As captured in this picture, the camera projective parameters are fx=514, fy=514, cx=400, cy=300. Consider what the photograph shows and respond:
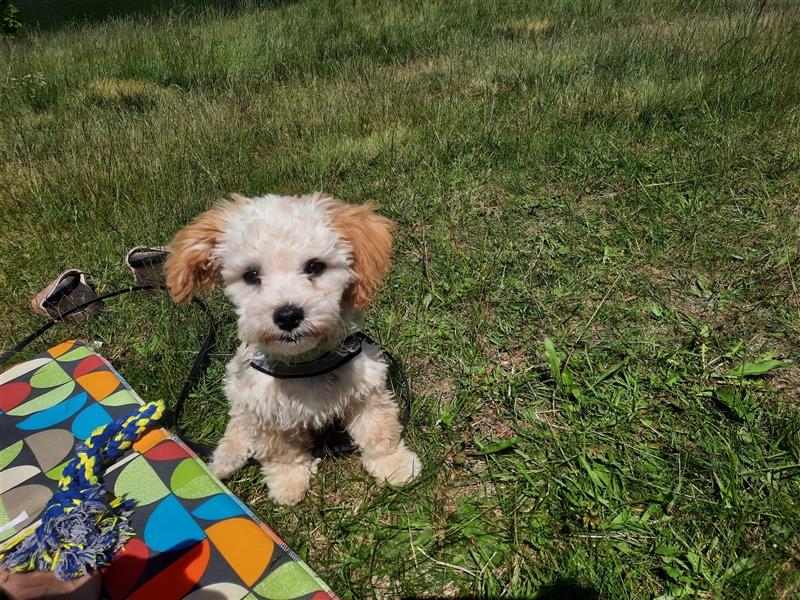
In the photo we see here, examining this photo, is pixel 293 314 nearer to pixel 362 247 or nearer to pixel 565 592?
pixel 362 247

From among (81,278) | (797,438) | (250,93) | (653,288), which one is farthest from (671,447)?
(250,93)

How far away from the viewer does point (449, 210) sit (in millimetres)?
4348

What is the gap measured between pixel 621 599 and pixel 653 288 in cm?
206

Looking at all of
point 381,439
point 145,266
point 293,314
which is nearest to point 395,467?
point 381,439

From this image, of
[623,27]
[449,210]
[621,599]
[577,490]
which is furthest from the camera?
[623,27]

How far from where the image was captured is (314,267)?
2146mm

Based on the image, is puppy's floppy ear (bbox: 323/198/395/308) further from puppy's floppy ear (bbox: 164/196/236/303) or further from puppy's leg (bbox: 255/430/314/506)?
puppy's leg (bbox: 255/430/314/506)

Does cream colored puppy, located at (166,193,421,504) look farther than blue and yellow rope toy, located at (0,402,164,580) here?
Yes

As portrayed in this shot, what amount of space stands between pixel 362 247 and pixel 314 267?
0.22 metres

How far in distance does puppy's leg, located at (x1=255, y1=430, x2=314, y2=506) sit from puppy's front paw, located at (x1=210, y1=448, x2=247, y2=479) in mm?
147

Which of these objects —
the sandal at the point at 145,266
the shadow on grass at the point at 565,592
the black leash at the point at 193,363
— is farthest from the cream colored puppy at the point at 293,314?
the sandal at the point at 145,266

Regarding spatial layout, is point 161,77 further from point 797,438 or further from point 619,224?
point 797,438

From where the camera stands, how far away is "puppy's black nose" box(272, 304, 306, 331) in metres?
1.92

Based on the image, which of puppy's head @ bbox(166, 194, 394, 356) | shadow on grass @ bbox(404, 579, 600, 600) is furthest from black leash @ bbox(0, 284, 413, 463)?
shadow on grass @ bbox(404, 579, 600, 600)
